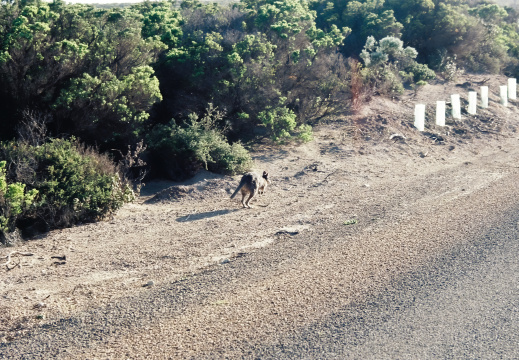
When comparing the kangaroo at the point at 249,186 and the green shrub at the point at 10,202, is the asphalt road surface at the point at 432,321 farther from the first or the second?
the green shrub at the point at 10,202

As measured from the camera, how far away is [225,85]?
16.6 metres

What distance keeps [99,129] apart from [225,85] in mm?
4314

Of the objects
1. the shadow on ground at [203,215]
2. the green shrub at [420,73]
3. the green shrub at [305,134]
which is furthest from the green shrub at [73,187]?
the green shrub at [420,73]

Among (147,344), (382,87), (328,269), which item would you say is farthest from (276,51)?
(147,344)

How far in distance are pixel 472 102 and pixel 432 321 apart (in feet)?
57.1

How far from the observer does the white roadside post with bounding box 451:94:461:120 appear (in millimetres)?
20936

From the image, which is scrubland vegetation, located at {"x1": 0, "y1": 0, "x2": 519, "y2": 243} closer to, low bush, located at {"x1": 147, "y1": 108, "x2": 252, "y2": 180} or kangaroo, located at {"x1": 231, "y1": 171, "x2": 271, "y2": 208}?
low bush, located at {"x1": 147, "y1": 108, "x2": 252, "y2": 180}

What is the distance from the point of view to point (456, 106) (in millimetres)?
21219

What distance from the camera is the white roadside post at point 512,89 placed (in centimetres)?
2512

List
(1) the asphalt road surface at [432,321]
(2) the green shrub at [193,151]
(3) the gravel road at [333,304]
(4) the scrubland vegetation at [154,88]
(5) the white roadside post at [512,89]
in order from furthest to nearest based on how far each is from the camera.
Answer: (5) the white roadside post at [512,89] → (2) the green shrub at [193,151] → (4) the scrubland vegetation at [154,88] → (3) the gravel road at [333,304] → (1) the asphalt road surface at [432,321]

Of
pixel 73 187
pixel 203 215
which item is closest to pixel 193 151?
pixel 203 215

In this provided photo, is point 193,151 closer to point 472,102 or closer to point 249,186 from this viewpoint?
point 249,186

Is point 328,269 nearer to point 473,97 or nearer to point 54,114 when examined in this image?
point 54,114

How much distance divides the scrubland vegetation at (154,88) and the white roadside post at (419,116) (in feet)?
5.31
